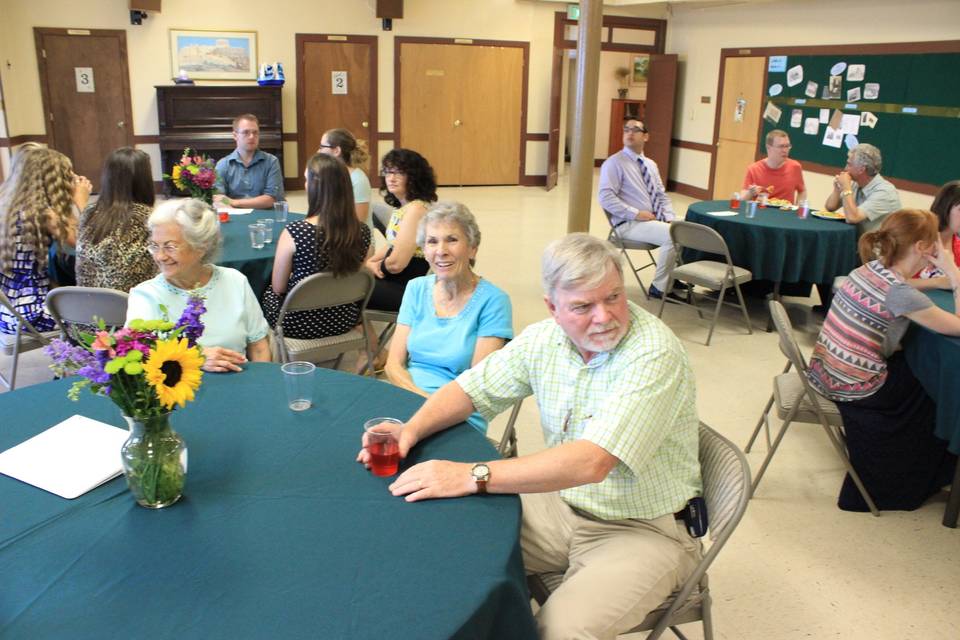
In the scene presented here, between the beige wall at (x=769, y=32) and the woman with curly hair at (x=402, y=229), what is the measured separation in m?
5.84

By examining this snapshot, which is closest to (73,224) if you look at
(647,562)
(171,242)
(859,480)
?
(171,242)

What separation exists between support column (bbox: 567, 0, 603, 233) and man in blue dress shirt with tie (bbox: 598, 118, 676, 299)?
0.96 meters

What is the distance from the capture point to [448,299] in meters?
2.71

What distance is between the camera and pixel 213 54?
34.9 feet

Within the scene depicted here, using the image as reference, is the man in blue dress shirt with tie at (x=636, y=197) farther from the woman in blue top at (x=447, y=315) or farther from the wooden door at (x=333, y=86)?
the wooden door at (x=333, y=86)

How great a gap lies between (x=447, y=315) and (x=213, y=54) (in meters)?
9.47

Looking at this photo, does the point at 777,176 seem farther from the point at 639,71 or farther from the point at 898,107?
the point at 639,71

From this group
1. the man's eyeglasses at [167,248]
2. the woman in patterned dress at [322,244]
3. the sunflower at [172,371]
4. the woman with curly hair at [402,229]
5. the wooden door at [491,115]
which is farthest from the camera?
the wooden door at [491,115]

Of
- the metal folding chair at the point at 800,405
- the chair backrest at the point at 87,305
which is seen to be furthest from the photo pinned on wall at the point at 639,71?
the chair backrest at the point at 87,305

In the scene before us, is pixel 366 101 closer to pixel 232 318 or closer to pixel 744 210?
pixel 744 210

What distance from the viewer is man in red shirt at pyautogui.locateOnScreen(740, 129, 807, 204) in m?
6.41

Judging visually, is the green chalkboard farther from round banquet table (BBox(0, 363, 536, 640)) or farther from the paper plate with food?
round banquet table (BBox(0, 363, 536, 640))

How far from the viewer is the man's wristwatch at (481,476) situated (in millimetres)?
1657

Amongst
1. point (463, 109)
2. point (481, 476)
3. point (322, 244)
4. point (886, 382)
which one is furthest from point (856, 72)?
point (481, 476)
